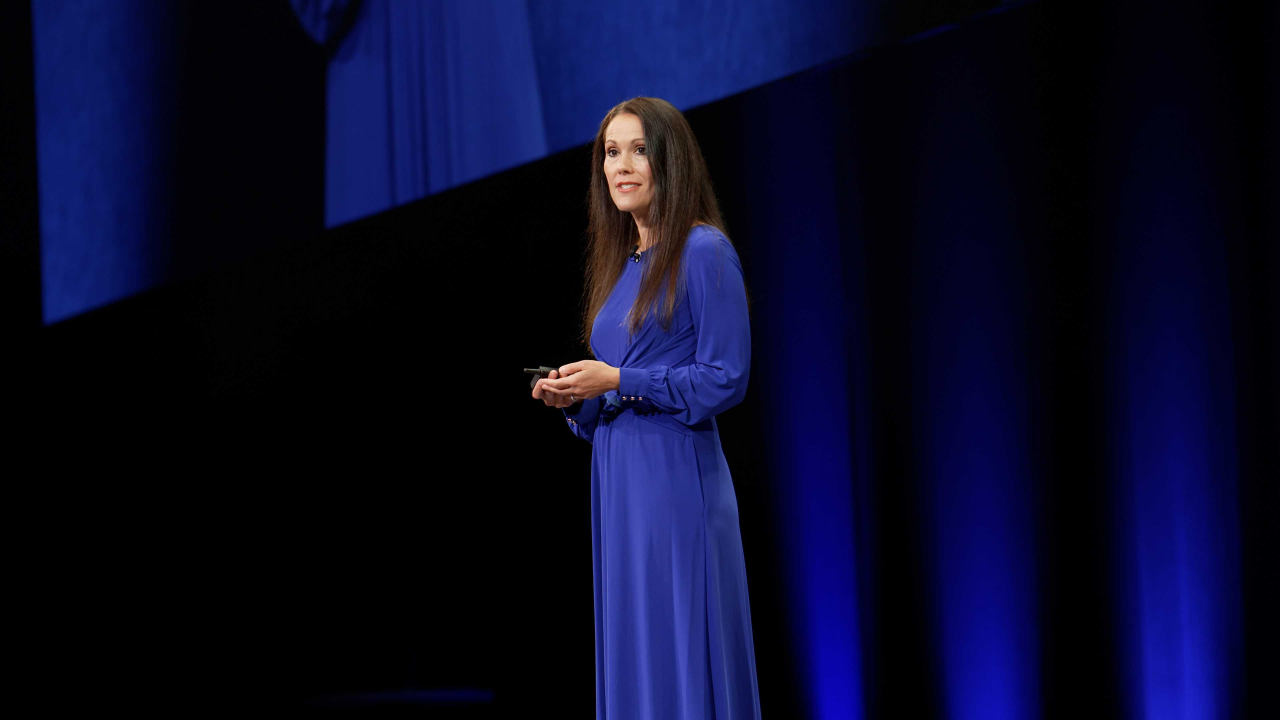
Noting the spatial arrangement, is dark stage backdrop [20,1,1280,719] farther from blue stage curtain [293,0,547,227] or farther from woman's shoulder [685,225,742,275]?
woman's shoulder [685,225,742,275]

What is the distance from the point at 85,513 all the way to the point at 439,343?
4.61 ft

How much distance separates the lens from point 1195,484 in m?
1.85

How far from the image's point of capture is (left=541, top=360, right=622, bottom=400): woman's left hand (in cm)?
150

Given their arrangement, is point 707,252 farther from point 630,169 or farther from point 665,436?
point 665,436

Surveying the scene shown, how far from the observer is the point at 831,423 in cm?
226

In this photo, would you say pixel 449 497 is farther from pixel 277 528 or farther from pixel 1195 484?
pixel 1195 484

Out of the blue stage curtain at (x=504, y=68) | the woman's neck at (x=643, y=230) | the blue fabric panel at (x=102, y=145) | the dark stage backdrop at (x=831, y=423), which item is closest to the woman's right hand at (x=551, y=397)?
the woman's neck at (x=643, y=230)

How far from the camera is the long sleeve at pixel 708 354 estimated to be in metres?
1.52

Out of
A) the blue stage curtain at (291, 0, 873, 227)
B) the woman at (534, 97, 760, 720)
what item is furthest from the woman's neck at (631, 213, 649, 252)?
the blue stage curtain at (291, 0, 873, 227)

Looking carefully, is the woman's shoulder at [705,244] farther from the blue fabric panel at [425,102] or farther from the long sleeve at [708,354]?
the blue fabric panel at [425,102]

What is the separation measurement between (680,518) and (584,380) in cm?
26

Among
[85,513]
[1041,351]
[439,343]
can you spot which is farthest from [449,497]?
[1041,351]

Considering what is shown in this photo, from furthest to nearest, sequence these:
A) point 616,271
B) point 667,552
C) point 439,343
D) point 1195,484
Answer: point 439,343
point 1195,484
point 616,271
point 667,552

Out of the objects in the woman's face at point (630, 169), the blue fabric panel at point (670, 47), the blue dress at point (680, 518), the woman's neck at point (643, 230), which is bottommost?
the blue dress at point (680, 518)
